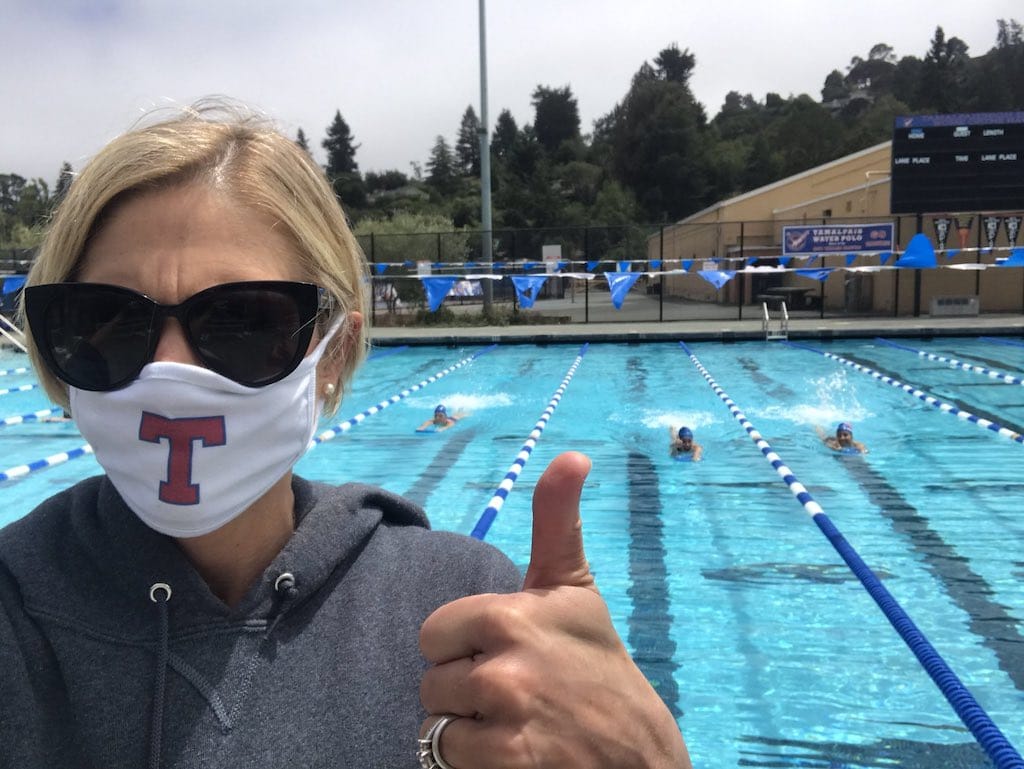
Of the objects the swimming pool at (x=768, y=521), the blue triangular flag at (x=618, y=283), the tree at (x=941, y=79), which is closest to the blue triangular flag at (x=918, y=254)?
the swimming pool at (x=768, y=521)

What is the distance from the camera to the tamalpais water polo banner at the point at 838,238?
2084 cm

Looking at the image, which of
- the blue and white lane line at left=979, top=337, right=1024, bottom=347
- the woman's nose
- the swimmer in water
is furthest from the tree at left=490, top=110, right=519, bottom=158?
the woman's nose

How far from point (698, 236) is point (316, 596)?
33.4m

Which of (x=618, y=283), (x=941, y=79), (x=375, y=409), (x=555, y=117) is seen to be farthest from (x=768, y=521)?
(x=555, y=117)

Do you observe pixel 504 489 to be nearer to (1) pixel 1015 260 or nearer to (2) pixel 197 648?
(2) pixel 197 648

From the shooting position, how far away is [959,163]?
62.7ft

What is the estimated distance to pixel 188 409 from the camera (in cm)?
118

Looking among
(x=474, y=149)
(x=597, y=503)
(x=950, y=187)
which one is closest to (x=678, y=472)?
(x=597, y=503)

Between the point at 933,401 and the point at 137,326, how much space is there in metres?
10.1

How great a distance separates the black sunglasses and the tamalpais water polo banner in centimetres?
2181

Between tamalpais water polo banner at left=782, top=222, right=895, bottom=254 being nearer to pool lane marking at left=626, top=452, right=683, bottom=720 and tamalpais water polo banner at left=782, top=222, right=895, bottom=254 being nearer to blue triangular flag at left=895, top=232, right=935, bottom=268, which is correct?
blue triangular flag at left=895, top=232, right=935, bottom=268

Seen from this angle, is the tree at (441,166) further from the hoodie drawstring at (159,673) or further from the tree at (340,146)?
the hoodie drawstring at (159,673)

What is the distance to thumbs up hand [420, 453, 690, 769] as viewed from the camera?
A: 2.52ft

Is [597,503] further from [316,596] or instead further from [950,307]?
[950,307]
